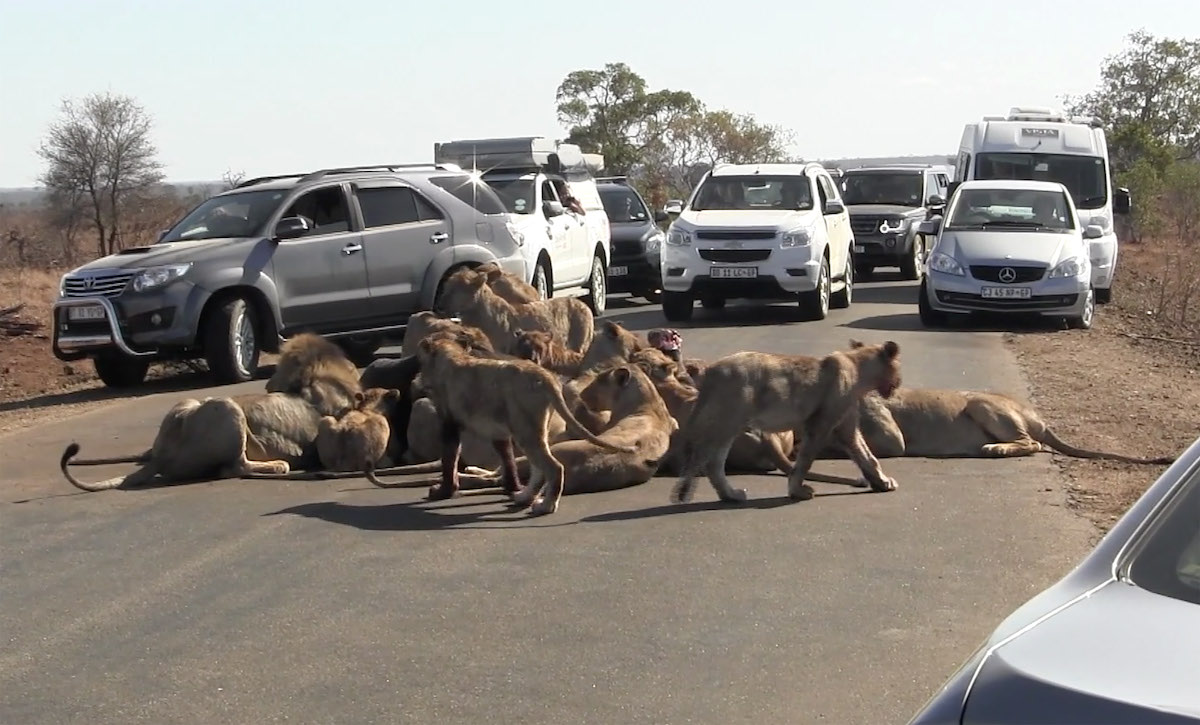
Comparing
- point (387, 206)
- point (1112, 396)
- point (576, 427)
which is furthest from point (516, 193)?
point (576, 427)

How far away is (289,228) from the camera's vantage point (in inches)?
625

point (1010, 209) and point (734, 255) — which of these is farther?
point (1010, 209)

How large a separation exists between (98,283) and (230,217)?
1.68 m

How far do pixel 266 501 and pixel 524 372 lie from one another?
1.90 meters

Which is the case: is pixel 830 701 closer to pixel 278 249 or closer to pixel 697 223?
pixel 278 249

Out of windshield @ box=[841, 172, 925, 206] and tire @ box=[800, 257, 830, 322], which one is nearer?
tire @ box=[800, 257, 830, 322]

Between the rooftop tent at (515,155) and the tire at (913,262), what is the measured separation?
669cm

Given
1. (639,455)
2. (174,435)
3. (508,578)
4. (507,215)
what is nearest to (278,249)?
(507,215)

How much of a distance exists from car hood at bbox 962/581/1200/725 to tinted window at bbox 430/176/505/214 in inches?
576

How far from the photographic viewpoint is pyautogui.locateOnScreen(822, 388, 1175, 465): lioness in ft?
34.8

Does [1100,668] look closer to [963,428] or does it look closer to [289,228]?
[963,428]

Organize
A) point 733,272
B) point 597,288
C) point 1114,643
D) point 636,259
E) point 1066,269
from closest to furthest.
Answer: point 1114,643 → point 1066,269 → point 733,272 → point 597,288 → point 636,259

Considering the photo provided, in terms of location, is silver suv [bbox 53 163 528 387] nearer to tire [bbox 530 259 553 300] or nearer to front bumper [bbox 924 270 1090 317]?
tire [bbox 530 259 553 300]

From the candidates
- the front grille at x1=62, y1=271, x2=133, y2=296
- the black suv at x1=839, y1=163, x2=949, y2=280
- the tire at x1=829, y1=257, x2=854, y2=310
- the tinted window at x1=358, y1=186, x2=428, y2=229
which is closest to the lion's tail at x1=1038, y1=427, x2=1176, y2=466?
the tinted window at x1=358, y1=186, x2=428, y2=229
